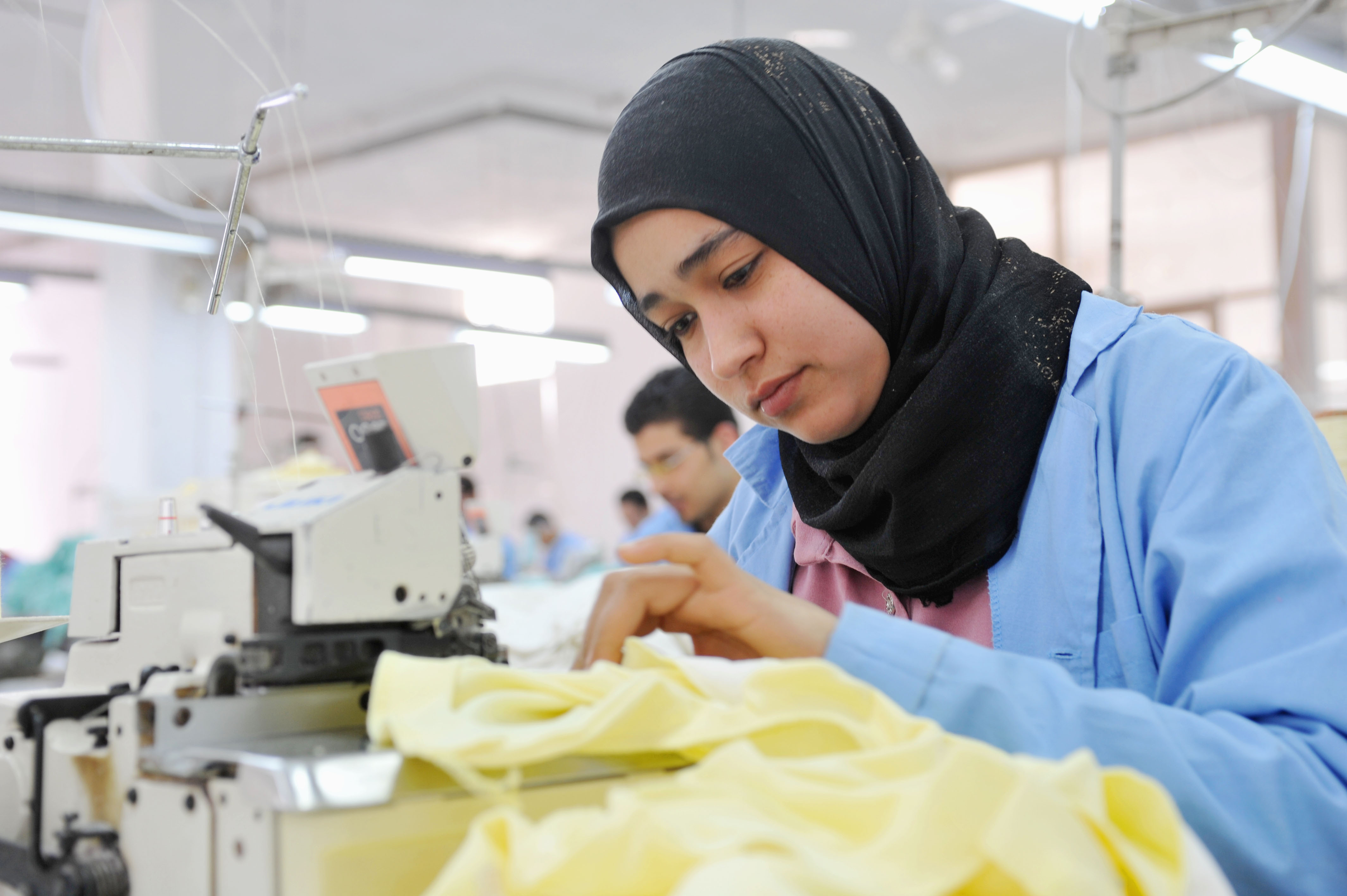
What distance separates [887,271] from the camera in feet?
3.54

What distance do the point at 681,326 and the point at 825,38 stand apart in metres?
4.53

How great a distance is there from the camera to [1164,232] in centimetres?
643

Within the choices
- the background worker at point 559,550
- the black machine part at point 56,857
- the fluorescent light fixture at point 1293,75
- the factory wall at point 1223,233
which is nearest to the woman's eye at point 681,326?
the black machine part at point 56,857

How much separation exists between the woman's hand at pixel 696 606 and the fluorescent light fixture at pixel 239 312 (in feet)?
5.09

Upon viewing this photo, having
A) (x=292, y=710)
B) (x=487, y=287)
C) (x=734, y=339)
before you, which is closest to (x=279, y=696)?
(x=292, y=710)

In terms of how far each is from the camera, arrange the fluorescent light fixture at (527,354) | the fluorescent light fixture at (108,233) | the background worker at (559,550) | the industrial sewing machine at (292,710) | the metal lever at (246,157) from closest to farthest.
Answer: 1. the industrial sewing machine at (292,710)
2. the metal lever at (246,157)
3. the fluorescent light fixture at (108,233)
4. the background worker at (559,550)
5. the fluorescent light fixture at (527,354)

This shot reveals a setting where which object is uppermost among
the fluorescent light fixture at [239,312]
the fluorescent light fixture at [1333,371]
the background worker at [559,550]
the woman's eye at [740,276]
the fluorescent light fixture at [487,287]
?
the fluorescent light fixture at [487,287]

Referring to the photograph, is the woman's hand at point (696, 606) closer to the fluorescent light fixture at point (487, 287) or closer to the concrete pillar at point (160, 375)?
the fluorescent light fixture at point (487, 287)

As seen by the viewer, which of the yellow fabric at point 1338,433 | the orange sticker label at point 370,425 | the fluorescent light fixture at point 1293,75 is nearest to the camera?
the orange sticker label at point 370,425

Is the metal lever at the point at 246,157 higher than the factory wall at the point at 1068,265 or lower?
lower

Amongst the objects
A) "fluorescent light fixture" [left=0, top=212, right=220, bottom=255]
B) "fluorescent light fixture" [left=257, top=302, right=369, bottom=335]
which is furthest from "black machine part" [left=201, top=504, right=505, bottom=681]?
"fluorescent light fixture" [left=0, top=212, right=220, bottom=255]

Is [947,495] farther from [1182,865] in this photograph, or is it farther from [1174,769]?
[1182,865]

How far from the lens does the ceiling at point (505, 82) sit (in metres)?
4.79

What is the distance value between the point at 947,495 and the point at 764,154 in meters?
0.37
